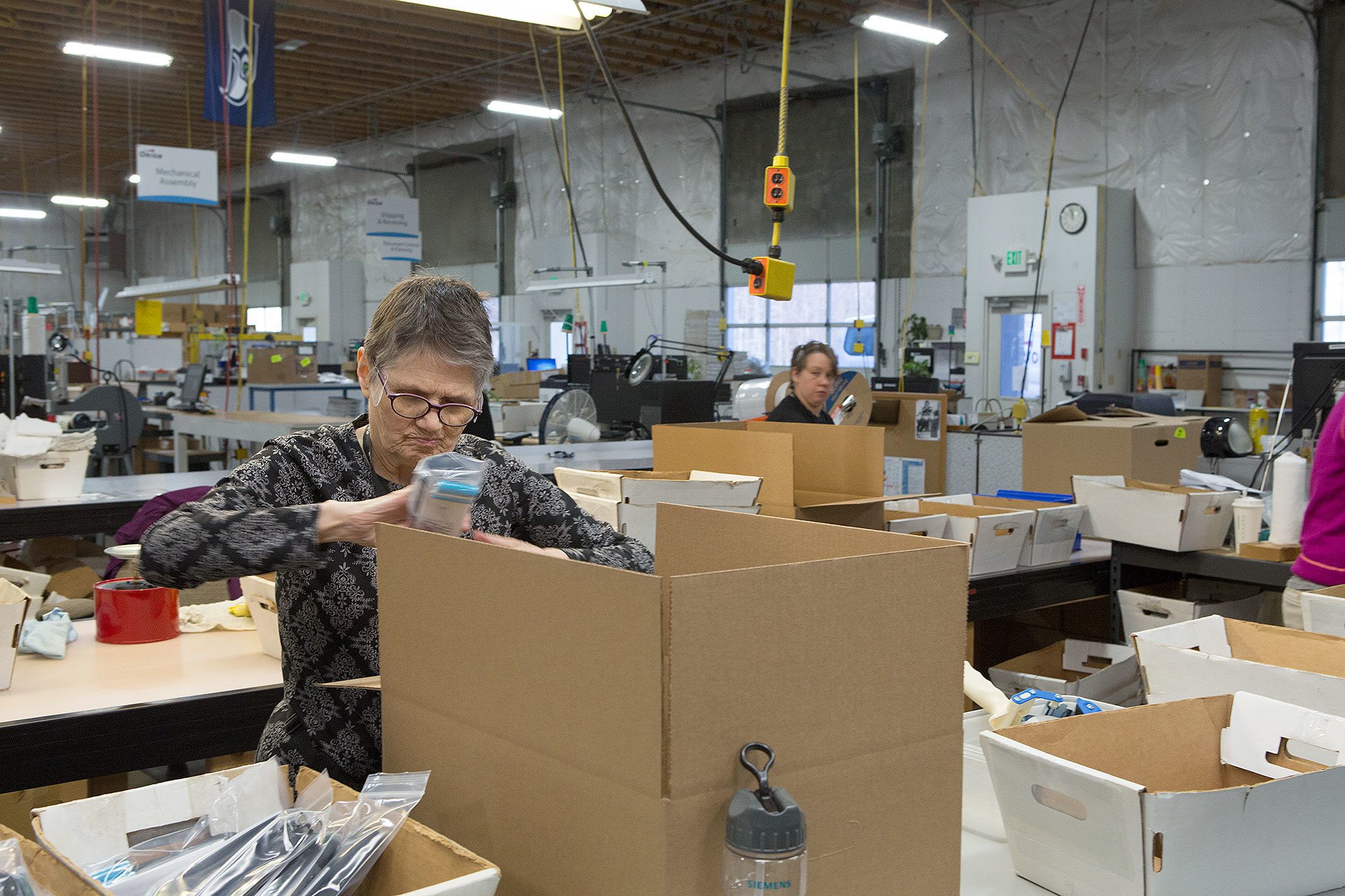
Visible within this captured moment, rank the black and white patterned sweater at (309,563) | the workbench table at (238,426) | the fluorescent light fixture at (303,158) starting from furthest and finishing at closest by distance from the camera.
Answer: the fluorescent light fixture at (303,158) → the workbench table at (238,426) → the black and white patterned sweater at (309,563)

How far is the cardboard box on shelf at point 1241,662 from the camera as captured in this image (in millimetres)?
1419

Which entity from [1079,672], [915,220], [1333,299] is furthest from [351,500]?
[915,220]

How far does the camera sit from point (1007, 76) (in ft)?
31.2

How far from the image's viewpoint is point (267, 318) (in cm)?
1786

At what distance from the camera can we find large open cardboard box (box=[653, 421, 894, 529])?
8.84 feet

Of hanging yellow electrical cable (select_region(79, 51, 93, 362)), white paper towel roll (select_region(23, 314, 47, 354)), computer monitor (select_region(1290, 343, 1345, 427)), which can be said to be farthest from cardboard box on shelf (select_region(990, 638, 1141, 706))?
hanging yellow electrical cable (select_region(79, 51, 93, 362))

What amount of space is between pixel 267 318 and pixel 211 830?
1811 cm

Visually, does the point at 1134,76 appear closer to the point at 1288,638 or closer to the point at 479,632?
the point at 1288,638

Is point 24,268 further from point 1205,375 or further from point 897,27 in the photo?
point 1205,375

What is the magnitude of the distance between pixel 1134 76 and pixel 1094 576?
680cm

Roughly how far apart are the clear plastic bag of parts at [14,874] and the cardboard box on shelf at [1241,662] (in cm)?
131

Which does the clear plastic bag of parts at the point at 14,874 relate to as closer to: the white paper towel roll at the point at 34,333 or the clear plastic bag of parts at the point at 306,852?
the clear plastic bag of parts at the point at 306,852

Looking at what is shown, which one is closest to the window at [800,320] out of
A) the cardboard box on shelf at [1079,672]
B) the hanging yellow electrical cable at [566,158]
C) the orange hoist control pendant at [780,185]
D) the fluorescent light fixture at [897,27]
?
the hanging yellow electrical cable at [566,158]

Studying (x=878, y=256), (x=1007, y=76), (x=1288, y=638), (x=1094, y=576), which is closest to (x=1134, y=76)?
(x=1007, y=76)
